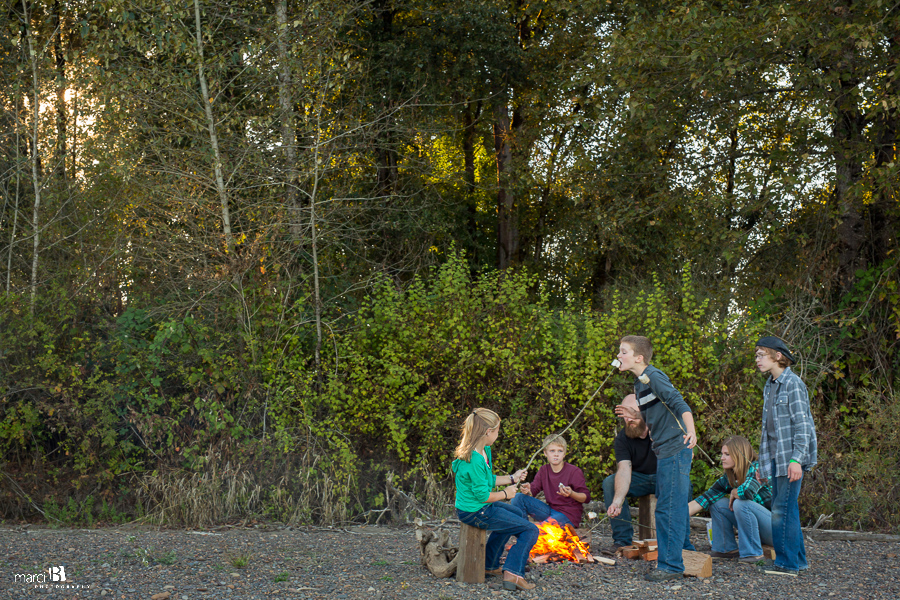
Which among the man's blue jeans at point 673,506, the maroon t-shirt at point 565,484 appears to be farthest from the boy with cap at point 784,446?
the maroon t-shirt at point 565,484

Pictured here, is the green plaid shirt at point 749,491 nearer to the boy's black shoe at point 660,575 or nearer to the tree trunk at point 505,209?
the boy's black shoe at point 660,575

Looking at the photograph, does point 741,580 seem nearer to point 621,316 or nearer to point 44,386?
point 621,316

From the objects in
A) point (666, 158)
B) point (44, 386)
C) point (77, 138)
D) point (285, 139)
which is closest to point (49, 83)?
point (77, 138)

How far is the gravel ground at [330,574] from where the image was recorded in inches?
195

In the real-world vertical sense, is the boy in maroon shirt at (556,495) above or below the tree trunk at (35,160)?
below

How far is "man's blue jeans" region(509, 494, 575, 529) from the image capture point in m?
6.00

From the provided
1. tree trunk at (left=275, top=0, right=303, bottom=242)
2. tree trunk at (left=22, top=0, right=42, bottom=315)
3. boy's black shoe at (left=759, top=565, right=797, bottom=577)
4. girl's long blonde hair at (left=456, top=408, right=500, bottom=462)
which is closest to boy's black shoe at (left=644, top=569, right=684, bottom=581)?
boy's black shoe at (left=759, top=565, right=797, bottom=577)

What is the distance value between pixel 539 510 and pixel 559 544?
0.96 ft

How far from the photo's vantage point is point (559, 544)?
5.87 meters

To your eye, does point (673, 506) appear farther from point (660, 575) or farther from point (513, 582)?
point (513, 582)

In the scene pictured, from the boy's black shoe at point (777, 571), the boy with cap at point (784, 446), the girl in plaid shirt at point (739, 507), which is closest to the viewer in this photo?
the boy with cap at point (784, 446)

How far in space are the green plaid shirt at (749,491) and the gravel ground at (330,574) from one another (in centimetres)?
51

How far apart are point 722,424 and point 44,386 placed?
24.1 feet

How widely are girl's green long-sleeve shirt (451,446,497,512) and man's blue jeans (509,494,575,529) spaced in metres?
1.00
